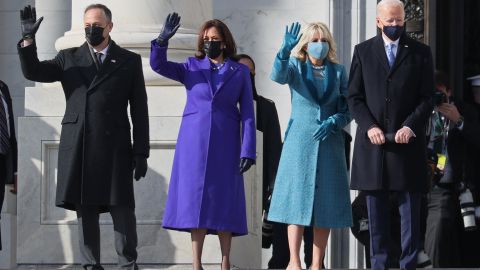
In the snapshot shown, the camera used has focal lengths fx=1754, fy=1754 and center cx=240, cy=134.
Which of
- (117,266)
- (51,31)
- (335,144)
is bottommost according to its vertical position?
(117,266)

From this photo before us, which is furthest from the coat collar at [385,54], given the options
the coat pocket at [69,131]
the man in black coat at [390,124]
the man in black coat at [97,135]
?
the coat pocket at [69,131]

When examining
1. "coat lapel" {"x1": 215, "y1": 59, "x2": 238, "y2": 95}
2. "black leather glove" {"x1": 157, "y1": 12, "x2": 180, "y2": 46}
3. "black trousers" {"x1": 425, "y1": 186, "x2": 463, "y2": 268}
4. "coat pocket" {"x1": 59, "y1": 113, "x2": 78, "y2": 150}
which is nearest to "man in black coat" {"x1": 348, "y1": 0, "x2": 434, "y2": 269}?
"coat lapel" {"x1": 215, "y1": 59, "x2": 238, "y2": 95}

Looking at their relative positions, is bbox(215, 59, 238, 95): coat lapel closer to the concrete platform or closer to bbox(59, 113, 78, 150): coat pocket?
bbox(59, 113, 78, 150): coat pocket

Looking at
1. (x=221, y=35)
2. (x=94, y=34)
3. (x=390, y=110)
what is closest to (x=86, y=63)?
(x=94, y=34)

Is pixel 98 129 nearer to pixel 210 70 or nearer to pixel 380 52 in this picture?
pixel 210 70

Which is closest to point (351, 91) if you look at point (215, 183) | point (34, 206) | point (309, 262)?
point (215, 183)

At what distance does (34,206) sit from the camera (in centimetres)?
1347

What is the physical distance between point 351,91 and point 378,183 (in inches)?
26.7

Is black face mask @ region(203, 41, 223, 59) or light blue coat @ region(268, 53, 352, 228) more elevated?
black face mask @ region(203, 41, 223, 59)

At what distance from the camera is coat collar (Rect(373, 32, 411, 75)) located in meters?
12.0

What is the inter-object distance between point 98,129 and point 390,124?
2015 millimetres

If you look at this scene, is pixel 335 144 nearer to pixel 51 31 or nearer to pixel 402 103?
pixel 402 103

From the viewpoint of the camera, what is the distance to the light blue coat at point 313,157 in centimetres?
1237

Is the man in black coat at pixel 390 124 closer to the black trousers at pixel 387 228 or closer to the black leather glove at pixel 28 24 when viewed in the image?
the black trousers at pixel 387 228
